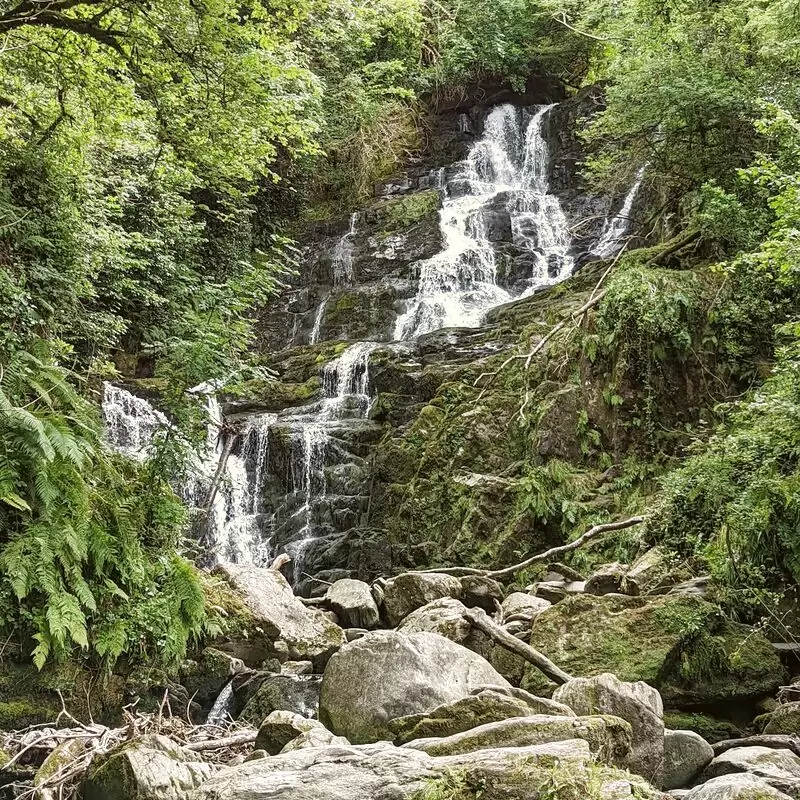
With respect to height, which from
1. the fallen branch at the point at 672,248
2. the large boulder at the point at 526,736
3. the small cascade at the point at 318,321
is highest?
the small cascade at the point at 318,321

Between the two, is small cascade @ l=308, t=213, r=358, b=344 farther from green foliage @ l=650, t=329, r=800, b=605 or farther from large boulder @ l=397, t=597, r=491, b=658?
green foliage @ l=650, t=329, r=800, b=605

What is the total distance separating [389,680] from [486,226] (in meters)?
16.9

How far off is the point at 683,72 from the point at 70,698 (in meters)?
12.0

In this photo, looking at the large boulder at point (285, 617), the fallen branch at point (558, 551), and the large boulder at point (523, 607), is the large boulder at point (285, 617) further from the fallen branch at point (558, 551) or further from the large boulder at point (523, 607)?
the large boulder at point (523, 607)

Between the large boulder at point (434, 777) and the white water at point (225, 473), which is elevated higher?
the white water at point (225, 473)

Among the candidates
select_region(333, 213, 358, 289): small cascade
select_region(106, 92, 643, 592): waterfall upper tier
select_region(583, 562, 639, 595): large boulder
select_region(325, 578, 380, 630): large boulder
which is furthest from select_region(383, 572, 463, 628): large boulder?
select_region(333, 213, 358, 289): small cascade

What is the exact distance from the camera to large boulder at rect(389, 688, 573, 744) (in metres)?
3.86

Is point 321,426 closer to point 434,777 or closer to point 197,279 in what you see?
point 197,279

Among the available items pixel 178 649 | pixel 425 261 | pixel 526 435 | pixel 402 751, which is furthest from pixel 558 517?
pixel 425 261

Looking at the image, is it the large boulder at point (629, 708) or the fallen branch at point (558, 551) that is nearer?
the large boulder at point (629, 708)

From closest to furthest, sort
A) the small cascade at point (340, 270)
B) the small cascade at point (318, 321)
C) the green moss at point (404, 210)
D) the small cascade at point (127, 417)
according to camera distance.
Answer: the small cascade at point (127, 417), the small cascade at point (318, 321), the small cascade at point (340, 270), the green moss at point (404, 210)

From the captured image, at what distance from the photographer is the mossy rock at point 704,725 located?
5.65 m

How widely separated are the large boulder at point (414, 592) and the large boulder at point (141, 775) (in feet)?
15.8

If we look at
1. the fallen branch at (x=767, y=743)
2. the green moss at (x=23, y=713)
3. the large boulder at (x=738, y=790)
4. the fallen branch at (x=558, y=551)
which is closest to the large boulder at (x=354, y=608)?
the fallen branch at (x=558, y=551)
